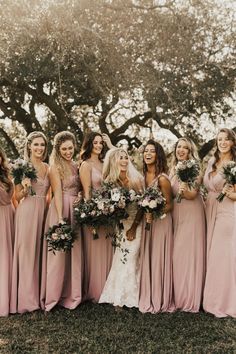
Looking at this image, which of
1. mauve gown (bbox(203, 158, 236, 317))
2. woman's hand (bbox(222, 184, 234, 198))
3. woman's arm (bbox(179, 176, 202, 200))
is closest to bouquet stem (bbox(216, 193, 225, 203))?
woman's hand (bbox(222, 184, 234, 198))

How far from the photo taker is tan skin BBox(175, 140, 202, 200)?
684cm

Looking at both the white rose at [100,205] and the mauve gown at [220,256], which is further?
the mauve gown at [220,256]

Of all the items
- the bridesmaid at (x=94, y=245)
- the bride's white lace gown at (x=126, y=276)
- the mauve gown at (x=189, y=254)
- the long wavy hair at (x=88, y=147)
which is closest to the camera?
the mauve gown at (x=189, y=254)

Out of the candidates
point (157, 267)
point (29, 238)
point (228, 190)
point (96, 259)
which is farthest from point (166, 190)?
point (29, 238)

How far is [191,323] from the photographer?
6328mm

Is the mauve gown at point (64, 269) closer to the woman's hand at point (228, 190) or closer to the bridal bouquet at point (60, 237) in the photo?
the bridal bouquet at point (60, 237)

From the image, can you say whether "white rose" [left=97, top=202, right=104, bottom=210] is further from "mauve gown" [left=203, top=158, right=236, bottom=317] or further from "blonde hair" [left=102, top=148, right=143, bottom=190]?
"mauve gown" [left=203, top=158, right=236, bottom=317]

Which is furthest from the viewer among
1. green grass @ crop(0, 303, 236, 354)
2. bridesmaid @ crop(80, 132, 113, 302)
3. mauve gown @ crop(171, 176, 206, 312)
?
bridesmaid @ crop(80, 132, 113, 302)

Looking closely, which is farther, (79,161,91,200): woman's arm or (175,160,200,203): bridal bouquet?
(79,161,91,200): woman's arm

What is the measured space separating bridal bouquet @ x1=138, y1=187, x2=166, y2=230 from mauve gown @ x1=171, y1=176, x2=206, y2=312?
0.45m

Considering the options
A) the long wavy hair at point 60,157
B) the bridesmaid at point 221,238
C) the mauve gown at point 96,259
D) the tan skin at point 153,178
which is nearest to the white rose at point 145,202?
the tan skin at point 153,178

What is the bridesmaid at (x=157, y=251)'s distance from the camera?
6.96 meters

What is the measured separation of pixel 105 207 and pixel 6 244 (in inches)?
64.7

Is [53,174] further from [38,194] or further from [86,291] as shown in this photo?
[86,291]
